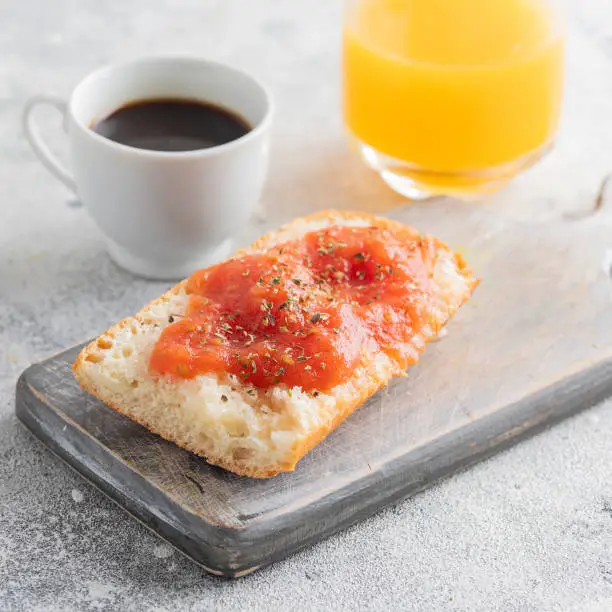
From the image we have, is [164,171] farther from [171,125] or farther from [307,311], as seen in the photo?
[307,311]


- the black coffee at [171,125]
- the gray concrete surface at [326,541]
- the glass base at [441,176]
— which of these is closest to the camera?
the gray concrete surface at [326,541]

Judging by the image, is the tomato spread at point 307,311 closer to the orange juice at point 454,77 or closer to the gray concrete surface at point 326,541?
the gray concrete surface at point 326,541

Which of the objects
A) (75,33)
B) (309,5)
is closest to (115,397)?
(75,33)

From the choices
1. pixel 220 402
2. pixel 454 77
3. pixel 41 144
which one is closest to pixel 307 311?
pixel 220 402

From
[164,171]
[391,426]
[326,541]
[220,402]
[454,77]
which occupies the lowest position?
[326,541]

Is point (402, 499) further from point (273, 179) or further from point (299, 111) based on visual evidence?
point (299, 111)

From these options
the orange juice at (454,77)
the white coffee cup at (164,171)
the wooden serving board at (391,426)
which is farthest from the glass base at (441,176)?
the white coffee cup at (164,171)
